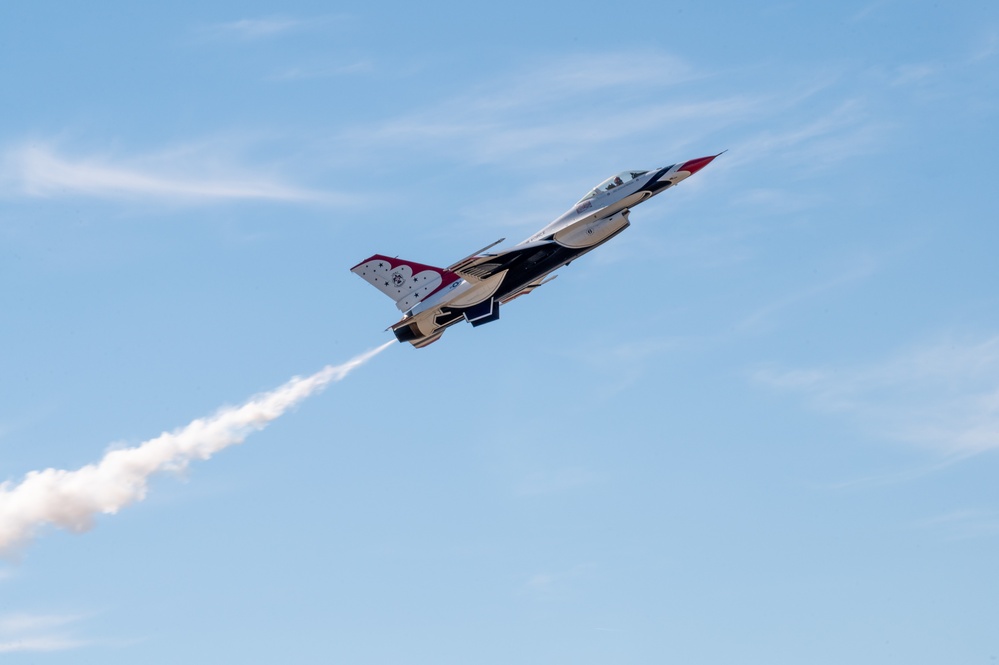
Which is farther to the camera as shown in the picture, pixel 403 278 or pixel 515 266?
pixel 403 278

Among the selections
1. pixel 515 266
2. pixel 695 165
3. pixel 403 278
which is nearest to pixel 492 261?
pixel 515 266

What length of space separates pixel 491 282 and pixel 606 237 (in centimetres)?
531

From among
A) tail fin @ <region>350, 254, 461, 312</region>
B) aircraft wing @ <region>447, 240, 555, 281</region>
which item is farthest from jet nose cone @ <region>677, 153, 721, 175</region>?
tail fin @ <region>350, 254, 461, 312</region>

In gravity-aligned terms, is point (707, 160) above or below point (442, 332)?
above

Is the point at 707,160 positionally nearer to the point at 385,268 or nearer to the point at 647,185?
the point at 647,185

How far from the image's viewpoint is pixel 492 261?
2084 inches

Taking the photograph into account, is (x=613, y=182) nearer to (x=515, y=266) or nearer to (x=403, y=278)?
(x=515, y=266)

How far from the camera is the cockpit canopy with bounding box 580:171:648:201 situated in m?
55.2

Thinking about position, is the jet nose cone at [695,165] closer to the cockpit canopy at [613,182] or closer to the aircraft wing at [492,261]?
the cockpit canopy at [613,182]

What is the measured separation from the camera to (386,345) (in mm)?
57906

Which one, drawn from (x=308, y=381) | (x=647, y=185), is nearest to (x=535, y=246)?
(x=647, y=185)

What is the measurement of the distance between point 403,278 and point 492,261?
4.79 metres

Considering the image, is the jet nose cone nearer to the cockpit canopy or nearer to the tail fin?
the cockpit canopy

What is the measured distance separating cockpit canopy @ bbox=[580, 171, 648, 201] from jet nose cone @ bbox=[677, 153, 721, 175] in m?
1.77
